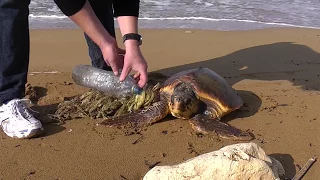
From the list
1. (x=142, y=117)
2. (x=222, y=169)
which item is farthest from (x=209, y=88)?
(x=222, y=169)

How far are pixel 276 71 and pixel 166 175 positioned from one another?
2301mm

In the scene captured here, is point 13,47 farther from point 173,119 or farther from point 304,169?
point 304,169

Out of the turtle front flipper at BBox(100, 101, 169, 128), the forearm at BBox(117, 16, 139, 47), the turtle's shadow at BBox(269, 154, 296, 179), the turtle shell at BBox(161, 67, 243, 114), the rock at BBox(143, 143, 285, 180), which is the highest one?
the forearm at BBox(117, 16, 139, 47)

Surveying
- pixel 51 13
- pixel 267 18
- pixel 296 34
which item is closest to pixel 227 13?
pixel 267 18

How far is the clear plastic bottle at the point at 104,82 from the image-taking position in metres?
3.23

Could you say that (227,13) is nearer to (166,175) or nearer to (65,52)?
(65,52)

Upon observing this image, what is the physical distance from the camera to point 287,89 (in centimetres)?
354

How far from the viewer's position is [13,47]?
273 cm

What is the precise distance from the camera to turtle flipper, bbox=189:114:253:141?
2.71 metres

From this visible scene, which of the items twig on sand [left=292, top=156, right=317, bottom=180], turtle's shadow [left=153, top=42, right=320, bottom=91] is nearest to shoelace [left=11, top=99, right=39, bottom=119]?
turtle's shadow [left=153, top=42, right=320, bottom=91]

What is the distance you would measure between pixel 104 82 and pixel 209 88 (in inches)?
30.8

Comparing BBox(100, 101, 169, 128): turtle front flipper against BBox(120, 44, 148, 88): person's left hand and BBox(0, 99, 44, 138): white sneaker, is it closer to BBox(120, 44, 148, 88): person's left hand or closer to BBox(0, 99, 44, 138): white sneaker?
BBox(0, 99, 44, 138): white sneaker

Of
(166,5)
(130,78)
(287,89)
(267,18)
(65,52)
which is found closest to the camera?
(130,78)

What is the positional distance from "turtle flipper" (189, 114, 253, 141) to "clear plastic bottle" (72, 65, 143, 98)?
0.50 m
